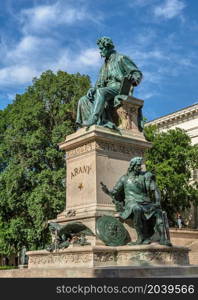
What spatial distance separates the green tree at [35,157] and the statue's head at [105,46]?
1495 centimetres

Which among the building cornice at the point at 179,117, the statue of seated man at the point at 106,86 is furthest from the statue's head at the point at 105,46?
the building cornice at the point at 179,117

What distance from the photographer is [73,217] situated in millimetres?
11289

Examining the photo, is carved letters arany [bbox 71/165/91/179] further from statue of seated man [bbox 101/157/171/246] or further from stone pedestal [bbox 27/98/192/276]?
statue of seated man [bbox 101/157/171/246]

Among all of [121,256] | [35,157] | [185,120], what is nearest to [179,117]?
[185,120]

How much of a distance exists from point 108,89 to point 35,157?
17716mm

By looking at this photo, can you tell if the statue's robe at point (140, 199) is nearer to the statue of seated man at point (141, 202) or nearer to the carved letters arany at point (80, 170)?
the statue of seated man at point (141, 202)

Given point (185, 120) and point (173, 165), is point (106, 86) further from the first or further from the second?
point (185, 120)

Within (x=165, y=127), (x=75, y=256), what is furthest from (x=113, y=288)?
(x=165, y=127)

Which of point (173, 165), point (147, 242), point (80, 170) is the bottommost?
point (147, 242)

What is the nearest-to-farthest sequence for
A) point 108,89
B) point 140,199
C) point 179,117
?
point 140,199
point 108,89
point 179,117

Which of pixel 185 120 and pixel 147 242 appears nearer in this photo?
pixel 147 242

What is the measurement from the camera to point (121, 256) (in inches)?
381

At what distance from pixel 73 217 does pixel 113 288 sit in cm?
493

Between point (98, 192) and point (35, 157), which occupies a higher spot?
point (35, 157)
